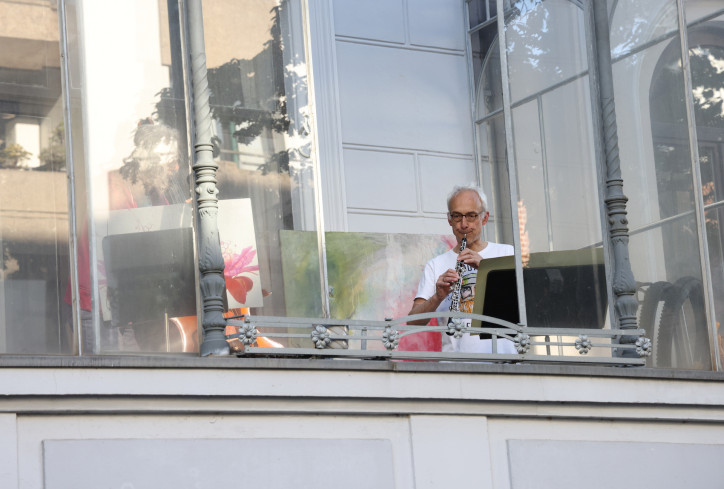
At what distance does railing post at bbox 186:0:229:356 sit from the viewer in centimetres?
665

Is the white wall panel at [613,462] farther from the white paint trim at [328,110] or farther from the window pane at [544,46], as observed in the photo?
the white paint trim at [328,110]

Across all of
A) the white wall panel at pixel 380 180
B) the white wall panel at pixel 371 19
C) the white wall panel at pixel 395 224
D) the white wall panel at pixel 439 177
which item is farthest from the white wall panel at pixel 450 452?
the white wall panel at pixel 371 19

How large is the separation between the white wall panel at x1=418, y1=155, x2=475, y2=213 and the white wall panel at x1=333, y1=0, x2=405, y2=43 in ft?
3.44

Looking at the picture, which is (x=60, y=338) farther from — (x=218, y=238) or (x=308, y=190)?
(x=308, y=190)

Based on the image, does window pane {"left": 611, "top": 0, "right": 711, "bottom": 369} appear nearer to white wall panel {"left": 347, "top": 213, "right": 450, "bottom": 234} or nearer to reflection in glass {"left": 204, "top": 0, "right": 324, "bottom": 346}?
reflection in glass {"left": 204, "top": 0, "right": 324, "bottom": 346}

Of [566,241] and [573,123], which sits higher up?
[573,123]

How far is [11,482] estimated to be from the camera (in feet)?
19.4

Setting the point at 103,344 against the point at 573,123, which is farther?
the point at 573,123

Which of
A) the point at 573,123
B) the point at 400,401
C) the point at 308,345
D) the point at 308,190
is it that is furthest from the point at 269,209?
the point at 573,123

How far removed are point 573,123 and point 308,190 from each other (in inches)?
66.1

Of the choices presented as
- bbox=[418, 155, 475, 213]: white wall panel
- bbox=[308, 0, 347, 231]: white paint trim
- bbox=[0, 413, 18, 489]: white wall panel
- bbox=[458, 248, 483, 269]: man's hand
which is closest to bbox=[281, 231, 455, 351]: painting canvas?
bbox=[308, 0, 347, 231]: white paint trim

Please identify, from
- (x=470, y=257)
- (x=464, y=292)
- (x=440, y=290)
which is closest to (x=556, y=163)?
(x=470, y=257)

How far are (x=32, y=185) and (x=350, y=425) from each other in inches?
76.5

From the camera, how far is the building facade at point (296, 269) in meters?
6.36
